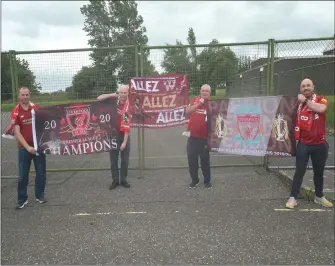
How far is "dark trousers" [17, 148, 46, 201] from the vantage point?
5078 millimetres

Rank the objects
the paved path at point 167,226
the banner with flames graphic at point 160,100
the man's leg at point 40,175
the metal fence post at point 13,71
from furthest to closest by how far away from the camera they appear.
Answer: the metal fence post at point 13,71 → the banner with flames graphic at point 160,100 → the man's leg at point 40,175 → the paved path at point 167,226

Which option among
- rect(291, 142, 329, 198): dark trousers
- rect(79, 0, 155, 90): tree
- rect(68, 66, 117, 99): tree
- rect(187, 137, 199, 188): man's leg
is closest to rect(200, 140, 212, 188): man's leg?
rect(187, 137, 199, 188): man's leg

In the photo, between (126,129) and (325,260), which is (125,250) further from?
(126,129)

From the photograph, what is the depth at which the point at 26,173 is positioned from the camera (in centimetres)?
511

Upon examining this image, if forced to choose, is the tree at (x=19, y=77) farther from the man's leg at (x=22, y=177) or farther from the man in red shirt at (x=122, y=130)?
the man's leg at (x=22, y=177)

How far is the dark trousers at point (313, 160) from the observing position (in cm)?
475

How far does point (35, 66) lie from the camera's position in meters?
6.24

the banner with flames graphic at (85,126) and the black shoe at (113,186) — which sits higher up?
the banner with flames graphic at (85,126)

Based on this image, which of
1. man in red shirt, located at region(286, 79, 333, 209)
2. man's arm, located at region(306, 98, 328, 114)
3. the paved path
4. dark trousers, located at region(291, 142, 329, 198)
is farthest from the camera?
dark trousers, located at region(291, 142, 329, 198)

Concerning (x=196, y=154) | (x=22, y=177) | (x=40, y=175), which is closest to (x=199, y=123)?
(x=196, y=154)

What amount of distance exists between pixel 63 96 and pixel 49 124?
789 mm

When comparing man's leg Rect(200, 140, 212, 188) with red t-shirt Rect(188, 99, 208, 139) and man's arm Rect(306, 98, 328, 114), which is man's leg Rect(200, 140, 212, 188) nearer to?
red t-shirt Rect(188, 99, 208, 139)

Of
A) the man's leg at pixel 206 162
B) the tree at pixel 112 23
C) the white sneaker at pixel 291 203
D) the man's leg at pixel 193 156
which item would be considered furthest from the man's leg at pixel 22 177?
the tree at pixel 112 23

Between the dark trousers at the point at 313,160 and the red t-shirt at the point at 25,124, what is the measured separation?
165 inches
